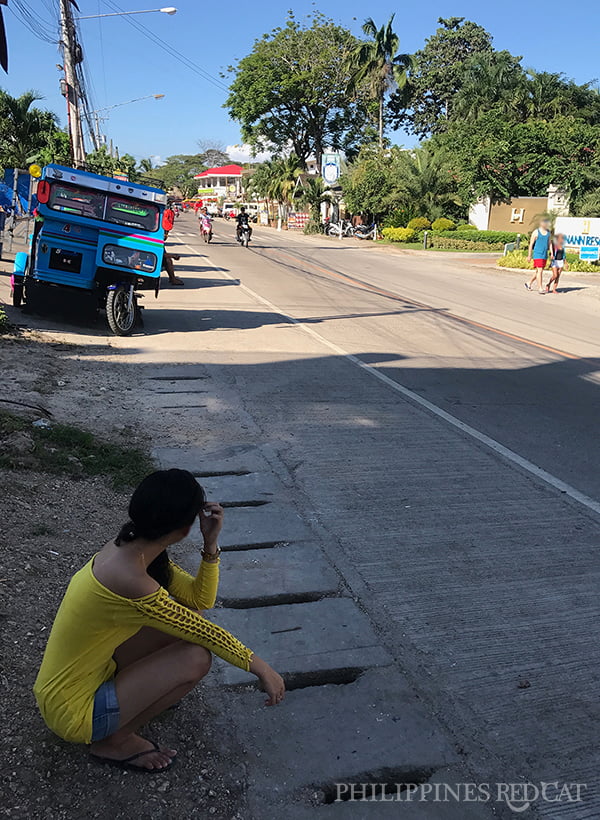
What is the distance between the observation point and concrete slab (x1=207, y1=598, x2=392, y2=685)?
130 inches

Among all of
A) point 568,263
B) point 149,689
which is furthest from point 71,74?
point 149,689

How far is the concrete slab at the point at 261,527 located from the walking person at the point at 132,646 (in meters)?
1.79

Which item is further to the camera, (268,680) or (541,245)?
(541,245)

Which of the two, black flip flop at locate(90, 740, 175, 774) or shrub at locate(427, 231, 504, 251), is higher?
shrub at locate(427, 231, 504, 251)

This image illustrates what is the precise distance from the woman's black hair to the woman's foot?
30.6 inches

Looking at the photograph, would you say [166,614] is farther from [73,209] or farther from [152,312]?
[152,312]

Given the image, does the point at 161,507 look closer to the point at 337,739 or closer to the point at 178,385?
the point at 337,739

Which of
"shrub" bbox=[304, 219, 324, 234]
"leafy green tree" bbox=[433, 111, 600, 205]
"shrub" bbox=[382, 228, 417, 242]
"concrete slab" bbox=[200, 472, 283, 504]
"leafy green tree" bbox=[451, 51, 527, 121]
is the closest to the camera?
"concrete slab" bbox=[200, 472, 283, 504]

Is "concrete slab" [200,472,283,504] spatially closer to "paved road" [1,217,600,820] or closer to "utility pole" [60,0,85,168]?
"paved road" [1,217,600,820]

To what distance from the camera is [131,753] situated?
2654 mm

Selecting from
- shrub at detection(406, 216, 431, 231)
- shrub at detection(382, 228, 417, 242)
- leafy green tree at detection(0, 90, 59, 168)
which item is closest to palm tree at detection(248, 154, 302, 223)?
Result: shrub at detection(382, 228, 417, 242)

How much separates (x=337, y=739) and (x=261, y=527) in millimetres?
1980

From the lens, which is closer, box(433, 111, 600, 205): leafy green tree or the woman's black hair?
the woman's black hair

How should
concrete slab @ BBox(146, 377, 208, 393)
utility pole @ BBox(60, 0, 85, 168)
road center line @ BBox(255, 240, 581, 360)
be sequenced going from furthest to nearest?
utility pole @ BBox(60, 0, 85, 168), road center line @ BBox(255, 240, 581, 360), concrete slab @ BBox(146, 377, 208, 393)
